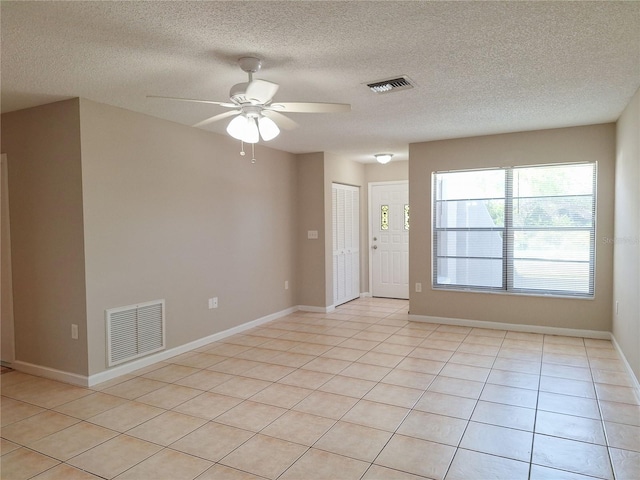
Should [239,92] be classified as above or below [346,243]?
above

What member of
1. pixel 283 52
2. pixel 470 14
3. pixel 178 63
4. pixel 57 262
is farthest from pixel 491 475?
pixel 57 262

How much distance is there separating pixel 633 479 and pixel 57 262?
4.34 m

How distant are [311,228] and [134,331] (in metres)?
3.13

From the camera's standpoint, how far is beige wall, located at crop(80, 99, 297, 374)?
3.68 meters

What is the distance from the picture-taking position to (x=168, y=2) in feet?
6.66

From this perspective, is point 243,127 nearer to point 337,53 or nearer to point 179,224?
point 337,53

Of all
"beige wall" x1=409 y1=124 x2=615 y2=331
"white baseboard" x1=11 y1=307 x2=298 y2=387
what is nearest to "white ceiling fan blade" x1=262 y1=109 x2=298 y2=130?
"white baseboard" x1=11 y1=307 x2=298 y2=387

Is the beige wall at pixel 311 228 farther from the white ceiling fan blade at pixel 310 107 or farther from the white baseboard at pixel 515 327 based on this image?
the white ceiling fan blade at pixel 310 107

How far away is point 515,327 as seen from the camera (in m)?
5.20

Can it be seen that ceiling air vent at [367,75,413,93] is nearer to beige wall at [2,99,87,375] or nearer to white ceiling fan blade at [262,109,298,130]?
white ceiling fan blade at [262,109,298,130]

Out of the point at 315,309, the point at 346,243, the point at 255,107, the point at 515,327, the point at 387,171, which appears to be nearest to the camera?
the point at 255,107

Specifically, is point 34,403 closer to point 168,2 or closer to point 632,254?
point 168,2

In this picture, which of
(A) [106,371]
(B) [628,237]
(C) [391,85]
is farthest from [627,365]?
(A) [106,371]

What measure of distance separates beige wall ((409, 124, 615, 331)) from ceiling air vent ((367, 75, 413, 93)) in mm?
2424
